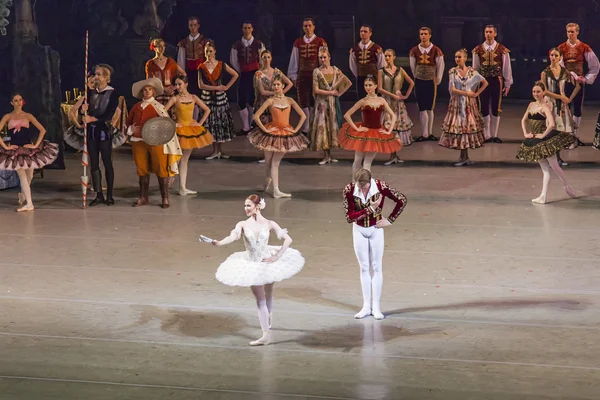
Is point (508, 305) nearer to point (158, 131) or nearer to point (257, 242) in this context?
point (257, 242)

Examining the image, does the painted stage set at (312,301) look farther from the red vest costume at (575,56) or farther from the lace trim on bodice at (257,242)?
the red vest costume at (575,56)

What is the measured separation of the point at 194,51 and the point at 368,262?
9595 mm

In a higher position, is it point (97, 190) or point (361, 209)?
point (361, 209)

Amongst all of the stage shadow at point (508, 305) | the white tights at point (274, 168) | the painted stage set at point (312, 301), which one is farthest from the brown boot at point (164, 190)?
the stage shadow at point (508, 305)

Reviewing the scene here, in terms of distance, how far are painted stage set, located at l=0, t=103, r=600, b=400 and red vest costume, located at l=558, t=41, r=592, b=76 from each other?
2.57 meters

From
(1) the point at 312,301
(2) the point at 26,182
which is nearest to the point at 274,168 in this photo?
(2) the point at 26,182

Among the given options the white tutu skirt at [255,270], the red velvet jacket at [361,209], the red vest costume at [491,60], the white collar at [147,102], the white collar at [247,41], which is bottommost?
the white tutu skirt at [255,270]

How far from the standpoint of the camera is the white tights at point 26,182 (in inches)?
532

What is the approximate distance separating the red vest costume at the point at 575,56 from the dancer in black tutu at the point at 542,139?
365 centimetres

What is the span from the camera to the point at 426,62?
59.2 feet

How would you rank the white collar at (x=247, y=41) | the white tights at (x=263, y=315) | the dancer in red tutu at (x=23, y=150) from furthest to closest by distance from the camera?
the white collar at (x=247, y=41), the dancer in red tutu at (x=23, y=150), the white tights at (x=263, y=315)

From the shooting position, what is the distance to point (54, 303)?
9719 mm

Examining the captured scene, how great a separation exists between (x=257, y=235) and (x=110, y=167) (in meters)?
5.69

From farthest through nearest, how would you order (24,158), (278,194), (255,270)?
(278,194), (24,158), (255,270)
